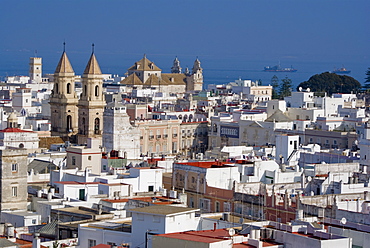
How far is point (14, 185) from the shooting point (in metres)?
38.6

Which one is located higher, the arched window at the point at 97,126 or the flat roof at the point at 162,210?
the arched window at the point at 97,126

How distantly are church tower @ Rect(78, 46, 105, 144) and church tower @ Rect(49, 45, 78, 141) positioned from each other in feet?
5.74

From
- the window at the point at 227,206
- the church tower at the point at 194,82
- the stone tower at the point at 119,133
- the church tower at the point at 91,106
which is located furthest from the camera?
the church tower at the point at 194,82

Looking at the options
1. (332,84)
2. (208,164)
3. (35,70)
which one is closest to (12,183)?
(208,164)

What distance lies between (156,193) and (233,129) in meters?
37.5

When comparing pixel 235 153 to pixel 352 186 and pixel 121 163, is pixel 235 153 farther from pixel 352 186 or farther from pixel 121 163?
pixel 352 186

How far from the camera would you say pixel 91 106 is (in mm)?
72312

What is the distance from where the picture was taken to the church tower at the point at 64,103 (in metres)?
74.4

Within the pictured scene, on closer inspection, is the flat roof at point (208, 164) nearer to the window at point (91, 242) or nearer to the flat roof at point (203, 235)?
the window at point (91, 242)

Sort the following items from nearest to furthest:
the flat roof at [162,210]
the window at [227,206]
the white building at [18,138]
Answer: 1. the flat roof at [162,210]
2. the window at [227,206]
3. the white building at [18,138]

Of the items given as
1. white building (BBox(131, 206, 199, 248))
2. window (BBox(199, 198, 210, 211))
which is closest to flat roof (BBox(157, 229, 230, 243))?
white building (BBox(131, 206, 199, 248))

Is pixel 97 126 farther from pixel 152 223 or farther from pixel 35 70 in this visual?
pixel 35 70

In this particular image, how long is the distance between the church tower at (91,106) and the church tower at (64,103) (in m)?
1.75

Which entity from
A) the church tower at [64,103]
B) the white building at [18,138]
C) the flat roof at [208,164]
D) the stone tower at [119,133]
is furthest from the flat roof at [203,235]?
the church tower at [64,103]
